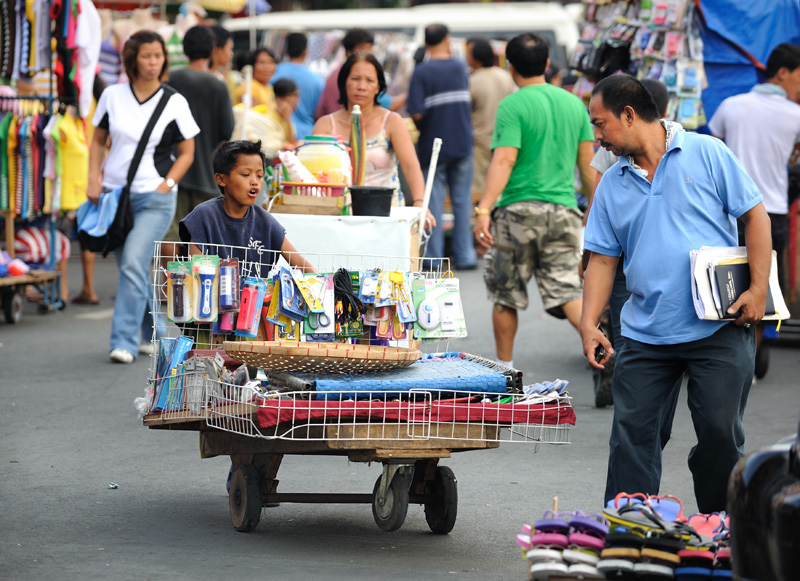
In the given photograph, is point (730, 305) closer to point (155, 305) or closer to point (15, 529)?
point (155, 305)

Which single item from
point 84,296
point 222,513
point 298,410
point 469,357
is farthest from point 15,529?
point 84,296

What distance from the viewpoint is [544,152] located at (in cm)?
773

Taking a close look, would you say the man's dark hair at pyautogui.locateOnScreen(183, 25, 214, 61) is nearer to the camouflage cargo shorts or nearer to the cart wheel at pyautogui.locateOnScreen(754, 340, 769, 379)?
the camouflage cargo shorts

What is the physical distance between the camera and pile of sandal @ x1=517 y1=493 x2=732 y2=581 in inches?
138

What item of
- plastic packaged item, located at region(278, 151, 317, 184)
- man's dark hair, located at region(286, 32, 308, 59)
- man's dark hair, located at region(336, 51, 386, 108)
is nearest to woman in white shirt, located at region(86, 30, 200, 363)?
man's dark hair, located at region(336, 51, 386, 108)

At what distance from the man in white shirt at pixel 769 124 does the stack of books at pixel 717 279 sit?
4299 mm

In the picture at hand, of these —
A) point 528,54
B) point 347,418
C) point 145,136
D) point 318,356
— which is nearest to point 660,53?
point 528,54

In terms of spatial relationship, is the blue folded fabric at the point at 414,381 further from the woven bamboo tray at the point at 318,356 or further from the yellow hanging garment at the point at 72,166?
the yellow hanging garment at the point at 72,166

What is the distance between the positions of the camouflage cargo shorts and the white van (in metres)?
12.9

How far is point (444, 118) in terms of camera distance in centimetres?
1441

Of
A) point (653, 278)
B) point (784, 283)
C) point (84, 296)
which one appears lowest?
point (84, 296)

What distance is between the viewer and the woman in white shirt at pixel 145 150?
28.3 ft

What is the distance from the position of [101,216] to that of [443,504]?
14.4 ft

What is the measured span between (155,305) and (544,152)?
10.9 ft
